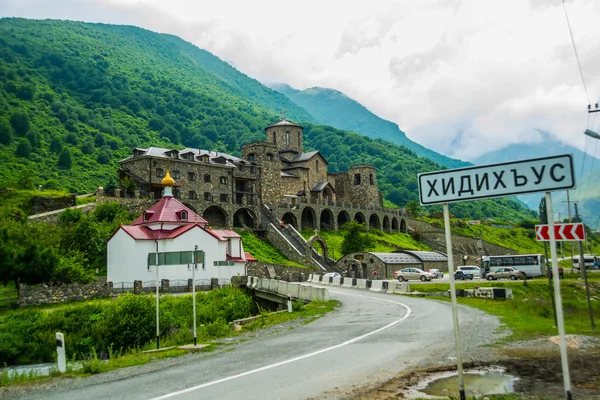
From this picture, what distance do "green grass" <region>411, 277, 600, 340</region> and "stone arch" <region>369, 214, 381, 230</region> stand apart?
47.1m

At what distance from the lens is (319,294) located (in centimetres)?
2900

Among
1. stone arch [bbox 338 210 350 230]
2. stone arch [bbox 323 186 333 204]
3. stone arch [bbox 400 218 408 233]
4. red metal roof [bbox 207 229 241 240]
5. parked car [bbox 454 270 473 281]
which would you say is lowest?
parked car [bbox 454 270 473 281]

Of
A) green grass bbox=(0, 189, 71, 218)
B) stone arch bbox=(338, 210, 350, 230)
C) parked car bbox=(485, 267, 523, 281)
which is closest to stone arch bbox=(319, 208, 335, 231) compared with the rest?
stone arch bbox=(338, 210, 350, 230)

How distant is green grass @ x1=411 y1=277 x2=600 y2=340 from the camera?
1550 centimetres

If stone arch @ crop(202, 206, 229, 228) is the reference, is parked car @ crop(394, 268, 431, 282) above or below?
below

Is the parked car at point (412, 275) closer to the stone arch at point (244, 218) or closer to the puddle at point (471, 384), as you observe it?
the stone arch at point (244, 218)

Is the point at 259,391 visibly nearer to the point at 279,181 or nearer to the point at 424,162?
the point at 279,181

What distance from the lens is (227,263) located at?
45.0m

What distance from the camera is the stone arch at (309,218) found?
76.4 m

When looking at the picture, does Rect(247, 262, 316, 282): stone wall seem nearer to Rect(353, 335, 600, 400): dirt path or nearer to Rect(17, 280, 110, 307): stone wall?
Rect(17, 280, 110, 307): stone wall

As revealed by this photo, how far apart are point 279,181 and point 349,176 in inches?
868

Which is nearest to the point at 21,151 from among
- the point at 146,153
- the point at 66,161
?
the point at 66,161

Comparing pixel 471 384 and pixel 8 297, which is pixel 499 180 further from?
pixel 8 297

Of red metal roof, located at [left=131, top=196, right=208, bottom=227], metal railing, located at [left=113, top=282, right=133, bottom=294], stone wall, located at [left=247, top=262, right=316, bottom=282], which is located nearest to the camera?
metal railing, located at [left=113, top=282, right=133, bottom=294]
